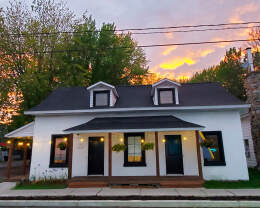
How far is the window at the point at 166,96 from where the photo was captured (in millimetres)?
11061

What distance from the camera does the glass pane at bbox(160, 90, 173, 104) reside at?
11.1 m

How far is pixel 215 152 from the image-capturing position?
10.0 m

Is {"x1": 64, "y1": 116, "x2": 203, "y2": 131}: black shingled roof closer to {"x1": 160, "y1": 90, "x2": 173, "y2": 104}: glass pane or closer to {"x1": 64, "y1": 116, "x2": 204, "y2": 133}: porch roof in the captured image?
{"x1": 64, "y1": 116, "x2": 204, "y2": 133}: porch roof

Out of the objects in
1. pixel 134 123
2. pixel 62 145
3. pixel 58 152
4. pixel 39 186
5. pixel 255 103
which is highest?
pixel 255 103

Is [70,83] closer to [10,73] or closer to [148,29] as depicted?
[10,73]

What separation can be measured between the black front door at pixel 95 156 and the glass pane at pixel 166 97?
473 cm

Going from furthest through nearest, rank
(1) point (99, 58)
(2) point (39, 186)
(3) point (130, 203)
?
(1) point (99, 58) < (2) point (39, 186) < (3) point (130, 203)

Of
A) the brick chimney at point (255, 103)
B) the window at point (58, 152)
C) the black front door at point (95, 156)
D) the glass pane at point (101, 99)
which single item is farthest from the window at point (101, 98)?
the brick chimney at point (255, 103)

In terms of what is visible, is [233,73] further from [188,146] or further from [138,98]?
[188,146]

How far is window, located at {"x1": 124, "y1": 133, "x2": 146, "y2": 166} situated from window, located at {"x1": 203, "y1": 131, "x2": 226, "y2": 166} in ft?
12.1

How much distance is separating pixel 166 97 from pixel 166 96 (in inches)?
2.8

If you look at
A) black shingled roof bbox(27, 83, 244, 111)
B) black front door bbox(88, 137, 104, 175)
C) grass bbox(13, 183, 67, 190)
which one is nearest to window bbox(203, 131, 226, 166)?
black shingled roof bbox(27, 83, 244, 111)

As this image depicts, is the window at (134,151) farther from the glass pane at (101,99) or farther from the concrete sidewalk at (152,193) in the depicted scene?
the glass pane at (101,99)

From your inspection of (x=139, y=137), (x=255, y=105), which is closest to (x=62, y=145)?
(x=139, y=137)
